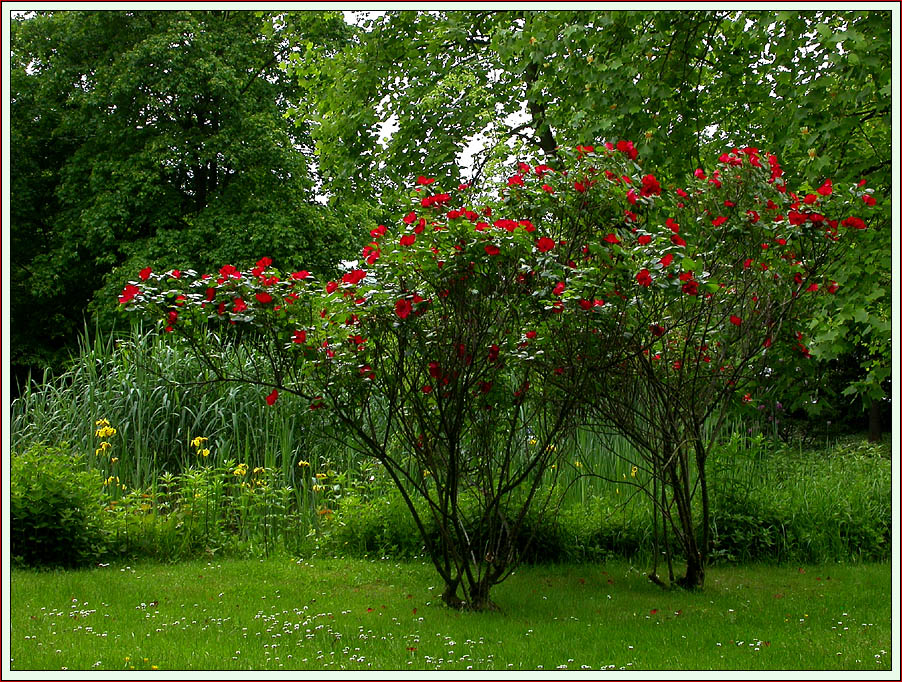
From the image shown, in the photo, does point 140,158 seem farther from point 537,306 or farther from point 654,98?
point 537,306

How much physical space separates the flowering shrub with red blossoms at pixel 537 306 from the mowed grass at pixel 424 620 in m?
0.48

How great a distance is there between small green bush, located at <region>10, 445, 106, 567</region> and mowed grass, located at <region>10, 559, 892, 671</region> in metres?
0.27

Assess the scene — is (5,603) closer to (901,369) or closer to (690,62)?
(901,369)

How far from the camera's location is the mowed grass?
12.9 ft

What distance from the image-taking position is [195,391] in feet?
26.4

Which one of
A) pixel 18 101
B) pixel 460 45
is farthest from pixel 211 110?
pixel 460 45

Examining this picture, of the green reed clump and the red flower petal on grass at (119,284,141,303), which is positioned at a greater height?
the red flower petal on grass at (119,284,141,303)

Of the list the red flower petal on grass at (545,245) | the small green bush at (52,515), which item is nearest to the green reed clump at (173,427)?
the small green bush at (52,515)

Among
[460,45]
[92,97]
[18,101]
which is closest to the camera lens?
[460,45]

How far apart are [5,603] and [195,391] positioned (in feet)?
14.9

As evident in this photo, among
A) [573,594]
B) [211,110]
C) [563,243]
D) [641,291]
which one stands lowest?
[573,594]

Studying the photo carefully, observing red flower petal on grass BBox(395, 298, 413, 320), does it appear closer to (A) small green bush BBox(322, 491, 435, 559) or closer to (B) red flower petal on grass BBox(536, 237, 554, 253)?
(B) red flower petal on grass BBox(536, 237, 554, 253)

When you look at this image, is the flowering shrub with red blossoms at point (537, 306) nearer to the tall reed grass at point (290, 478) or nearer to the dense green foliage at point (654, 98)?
the dense green foliage at point (654, 98)

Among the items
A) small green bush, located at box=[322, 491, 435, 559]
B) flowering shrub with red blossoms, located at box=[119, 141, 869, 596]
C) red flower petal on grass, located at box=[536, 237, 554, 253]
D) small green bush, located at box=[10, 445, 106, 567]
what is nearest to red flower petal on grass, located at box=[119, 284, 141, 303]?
flowering shrub with red blossoms, located at box=[119, 141, 869, 596]
